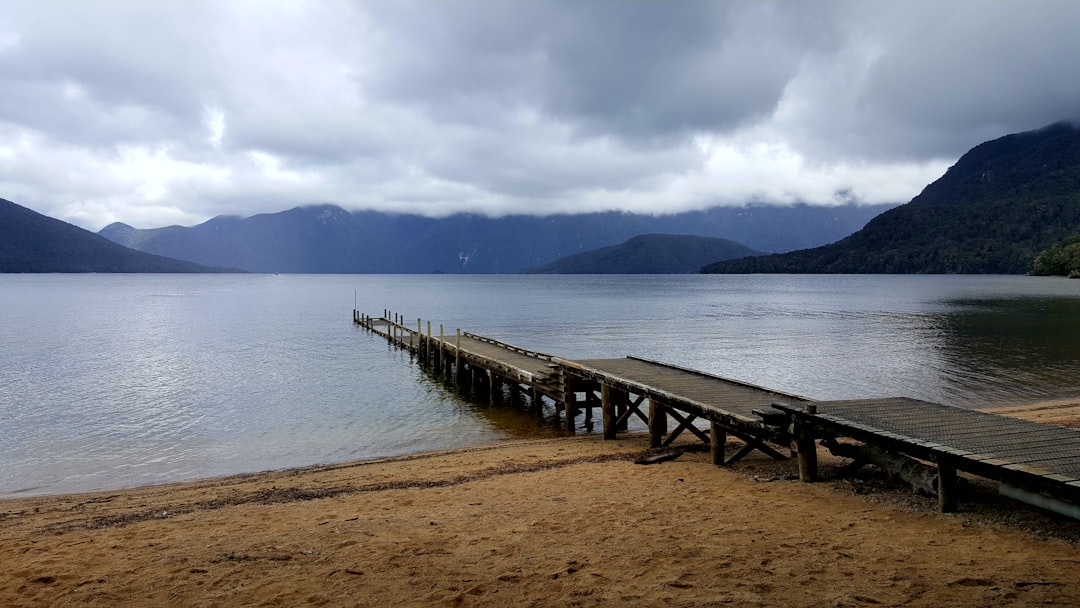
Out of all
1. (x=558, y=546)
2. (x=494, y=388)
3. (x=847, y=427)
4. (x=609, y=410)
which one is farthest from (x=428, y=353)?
(x=558, y=546)

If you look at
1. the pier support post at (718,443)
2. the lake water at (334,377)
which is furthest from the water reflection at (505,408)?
the pier support post at (718,443)

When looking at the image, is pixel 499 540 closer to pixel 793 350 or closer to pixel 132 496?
pixel 132 496

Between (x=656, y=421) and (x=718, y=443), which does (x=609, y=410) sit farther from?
(x=718, y=443)

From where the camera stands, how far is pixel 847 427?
11000 mm

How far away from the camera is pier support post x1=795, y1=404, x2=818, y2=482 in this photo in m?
11.7

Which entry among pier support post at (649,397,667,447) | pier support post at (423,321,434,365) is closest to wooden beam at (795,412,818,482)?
A: pier support post at (649,397,667,447)

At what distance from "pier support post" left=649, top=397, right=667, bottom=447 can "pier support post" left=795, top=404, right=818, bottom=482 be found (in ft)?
15.3

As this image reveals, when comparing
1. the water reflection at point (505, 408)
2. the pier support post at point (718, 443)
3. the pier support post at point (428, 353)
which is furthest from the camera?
the pier support post at point (428, 353)

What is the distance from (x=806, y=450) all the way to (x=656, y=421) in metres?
5.01

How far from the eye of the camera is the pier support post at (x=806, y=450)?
1168 cm

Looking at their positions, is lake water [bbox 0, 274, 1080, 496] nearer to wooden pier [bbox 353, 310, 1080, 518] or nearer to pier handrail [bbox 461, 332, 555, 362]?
pier handrail [bbox 461, 332, 555, 362]

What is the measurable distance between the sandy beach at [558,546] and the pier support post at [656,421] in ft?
9.46

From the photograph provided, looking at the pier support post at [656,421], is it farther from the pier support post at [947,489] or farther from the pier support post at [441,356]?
the pier support post at [441,356]

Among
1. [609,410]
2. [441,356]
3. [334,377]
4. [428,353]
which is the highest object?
[609,410]
